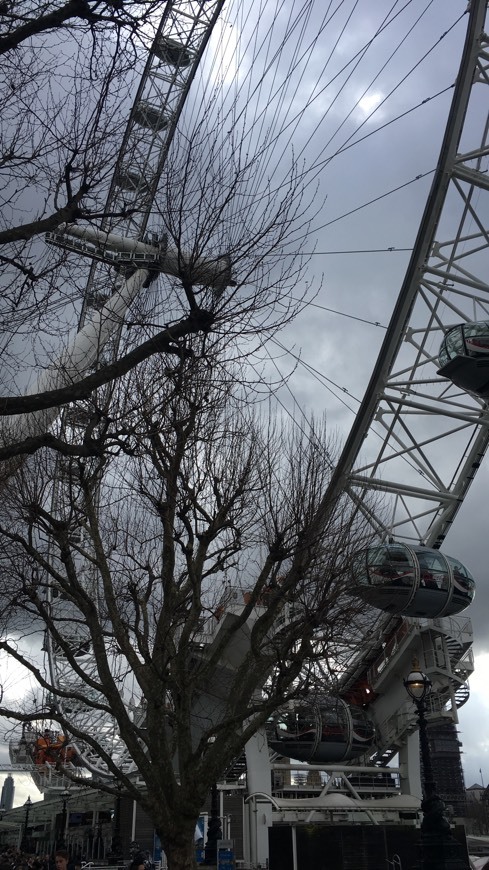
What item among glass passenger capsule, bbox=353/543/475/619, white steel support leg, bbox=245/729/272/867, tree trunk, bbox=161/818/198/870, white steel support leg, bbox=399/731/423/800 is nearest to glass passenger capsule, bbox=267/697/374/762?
white steel support leg, bbox=245/729/272/867

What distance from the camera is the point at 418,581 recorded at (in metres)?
27.1

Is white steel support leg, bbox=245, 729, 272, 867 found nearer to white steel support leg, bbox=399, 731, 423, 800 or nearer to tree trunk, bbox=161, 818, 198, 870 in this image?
white steel support leg, bbox=399, 731, 423, 800

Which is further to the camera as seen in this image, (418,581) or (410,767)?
(410,767)

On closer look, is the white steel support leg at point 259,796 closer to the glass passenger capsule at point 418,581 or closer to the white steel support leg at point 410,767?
the white steel support leg at point 410,767

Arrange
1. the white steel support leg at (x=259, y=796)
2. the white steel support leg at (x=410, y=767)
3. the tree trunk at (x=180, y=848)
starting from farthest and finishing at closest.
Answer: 1. the white steel support leg at (x=410, y=767)
2. the white steel support leg at (x=259, y=796)
3. the tree trunk at (x=180, y=848)

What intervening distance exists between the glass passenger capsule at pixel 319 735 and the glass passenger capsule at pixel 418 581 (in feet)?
23.2

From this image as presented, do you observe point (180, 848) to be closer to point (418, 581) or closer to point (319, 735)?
point (418, 581)

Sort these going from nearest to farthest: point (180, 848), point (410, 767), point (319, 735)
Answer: point (180, 848) < point (319, 735) < point (410, 767)

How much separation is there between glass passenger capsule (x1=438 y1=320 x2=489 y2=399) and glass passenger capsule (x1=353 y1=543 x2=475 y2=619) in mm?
6124

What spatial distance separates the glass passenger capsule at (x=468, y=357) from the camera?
26.8 meters

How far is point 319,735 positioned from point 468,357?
16770 millimetres

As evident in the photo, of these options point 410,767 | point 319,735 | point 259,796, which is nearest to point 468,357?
point 319,735

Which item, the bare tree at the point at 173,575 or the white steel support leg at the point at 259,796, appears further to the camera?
the white steel support leg at the point at 259,796

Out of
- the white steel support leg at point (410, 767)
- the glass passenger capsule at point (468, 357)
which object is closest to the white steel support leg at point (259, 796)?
the white steel support leg at point (410, 767)
